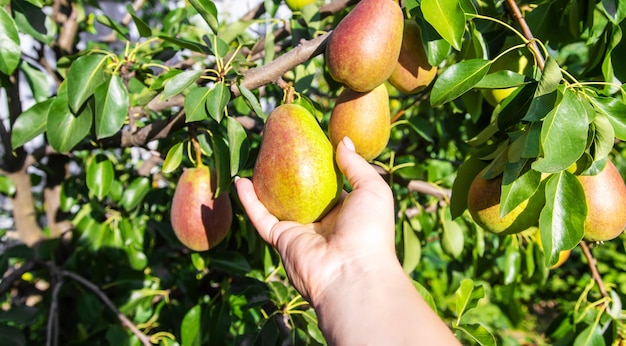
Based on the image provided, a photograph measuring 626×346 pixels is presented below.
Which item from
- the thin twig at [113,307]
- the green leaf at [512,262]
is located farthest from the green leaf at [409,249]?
the thin twig at [113,307]

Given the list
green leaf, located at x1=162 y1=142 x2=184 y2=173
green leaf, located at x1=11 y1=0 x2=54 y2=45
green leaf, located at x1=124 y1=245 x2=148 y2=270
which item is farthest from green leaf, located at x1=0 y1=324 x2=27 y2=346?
green leaf, located at x1=11 y1=0 x2=54 y2=45

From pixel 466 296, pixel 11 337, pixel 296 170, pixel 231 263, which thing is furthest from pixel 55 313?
pixel 466 296

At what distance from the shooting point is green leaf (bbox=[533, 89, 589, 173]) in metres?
0.69

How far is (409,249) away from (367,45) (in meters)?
0.67

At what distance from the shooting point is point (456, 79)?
87 centimetres

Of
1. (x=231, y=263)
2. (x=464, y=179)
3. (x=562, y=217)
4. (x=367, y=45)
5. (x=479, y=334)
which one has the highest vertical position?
(x=367, y=45)

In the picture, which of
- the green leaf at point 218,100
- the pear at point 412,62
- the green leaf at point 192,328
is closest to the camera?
the green leaf at point 218,100

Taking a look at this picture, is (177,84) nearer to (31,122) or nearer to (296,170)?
(296,170)

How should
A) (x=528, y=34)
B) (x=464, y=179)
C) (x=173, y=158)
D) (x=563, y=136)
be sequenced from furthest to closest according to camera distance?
(x=173, y=158)
(x=464, y=179)
(x=528, y=34)
(x=563, y=136)

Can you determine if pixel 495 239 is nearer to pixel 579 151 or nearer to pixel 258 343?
pixel 258 343

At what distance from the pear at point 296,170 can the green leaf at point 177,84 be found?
0.57ft

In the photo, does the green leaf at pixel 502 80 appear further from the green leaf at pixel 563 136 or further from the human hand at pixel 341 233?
the human hand at pixel 341 233

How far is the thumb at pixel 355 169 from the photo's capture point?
881mm

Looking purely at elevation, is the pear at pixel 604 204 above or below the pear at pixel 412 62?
below
